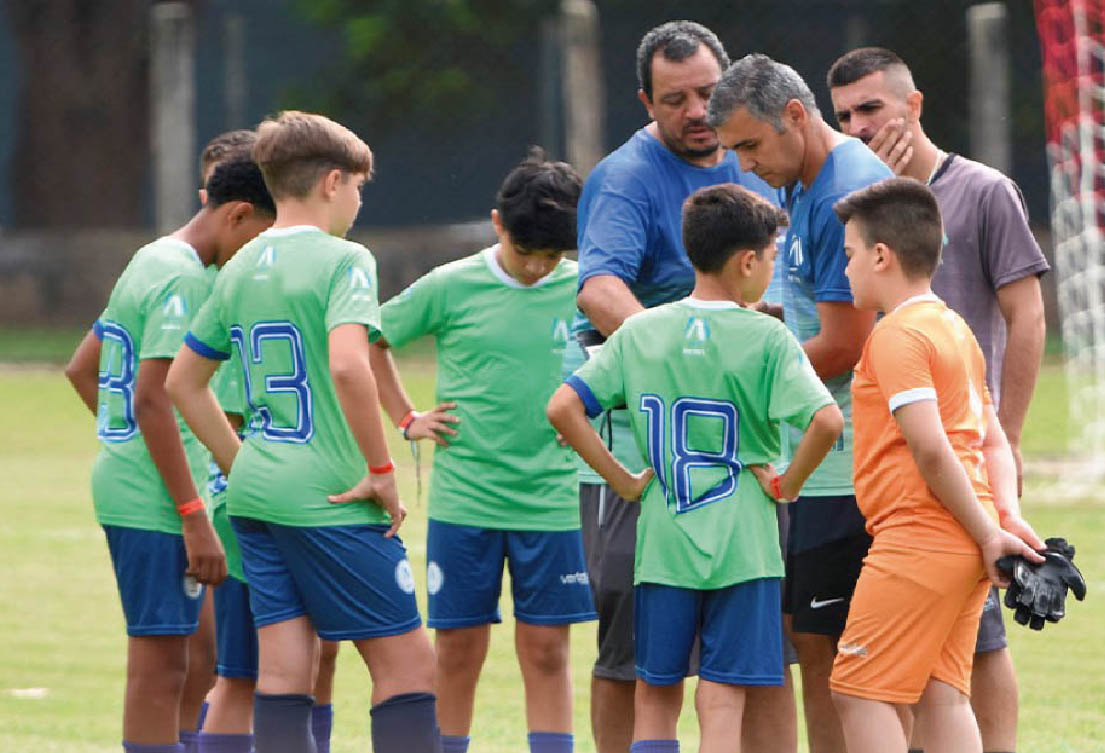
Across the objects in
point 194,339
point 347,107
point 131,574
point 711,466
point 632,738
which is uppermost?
point 347,107

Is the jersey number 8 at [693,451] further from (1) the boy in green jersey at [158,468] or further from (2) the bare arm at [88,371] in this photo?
(2) the bare arm at [88,371]

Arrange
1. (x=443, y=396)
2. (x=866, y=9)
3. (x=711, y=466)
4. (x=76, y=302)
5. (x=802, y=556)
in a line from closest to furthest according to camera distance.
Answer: (x=711, y=466) < (x=802, y=556) < (x=443, y=396) < (x=866, y=9) < (x=76, y=302)

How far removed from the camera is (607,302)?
4.99 m

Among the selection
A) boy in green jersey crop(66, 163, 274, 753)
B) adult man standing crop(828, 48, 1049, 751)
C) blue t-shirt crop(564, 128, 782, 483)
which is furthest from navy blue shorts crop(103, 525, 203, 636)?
adult man standing crop(828, 48, 1049, 751)

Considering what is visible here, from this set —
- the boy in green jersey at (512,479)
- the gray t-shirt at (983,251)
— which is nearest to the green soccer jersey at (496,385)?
the boy in green jersey at (512,479)

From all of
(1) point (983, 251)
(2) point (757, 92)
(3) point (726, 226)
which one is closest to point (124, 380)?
(3) point (726, 226)

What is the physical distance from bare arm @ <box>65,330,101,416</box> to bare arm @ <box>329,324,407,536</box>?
1.30 meters

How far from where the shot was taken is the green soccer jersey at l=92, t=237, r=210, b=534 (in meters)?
4.95

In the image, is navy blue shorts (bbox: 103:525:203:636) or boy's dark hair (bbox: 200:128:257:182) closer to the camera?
navy blue shorts (bbox: 103:525:203:636)

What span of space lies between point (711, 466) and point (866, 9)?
16.2 meters

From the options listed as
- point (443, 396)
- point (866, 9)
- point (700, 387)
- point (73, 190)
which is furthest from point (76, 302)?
point (700, 387)

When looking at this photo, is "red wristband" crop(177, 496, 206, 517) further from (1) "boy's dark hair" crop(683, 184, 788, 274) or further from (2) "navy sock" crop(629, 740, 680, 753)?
(1) "boy's dark hair" crop(683, 184, 788, 274)

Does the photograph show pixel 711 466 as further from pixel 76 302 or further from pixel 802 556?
pixel 76 302

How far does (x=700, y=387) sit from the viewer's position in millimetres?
4504
